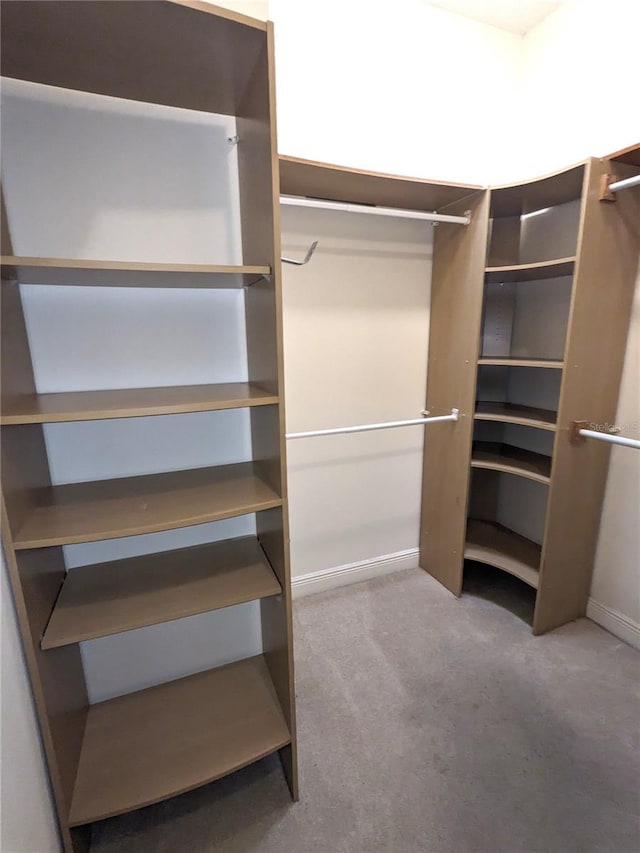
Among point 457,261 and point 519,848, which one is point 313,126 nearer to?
Answer: point 457,261

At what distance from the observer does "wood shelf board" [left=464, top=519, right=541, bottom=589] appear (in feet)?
6.94

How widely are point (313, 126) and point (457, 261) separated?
2.92 feet

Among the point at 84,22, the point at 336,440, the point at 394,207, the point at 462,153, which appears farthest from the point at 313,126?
the point at 336,440

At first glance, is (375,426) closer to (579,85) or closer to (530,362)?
(530,362)

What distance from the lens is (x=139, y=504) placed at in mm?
1164

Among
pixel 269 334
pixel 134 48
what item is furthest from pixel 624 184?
pixel 134 48

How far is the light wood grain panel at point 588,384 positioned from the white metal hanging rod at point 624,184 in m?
0.05

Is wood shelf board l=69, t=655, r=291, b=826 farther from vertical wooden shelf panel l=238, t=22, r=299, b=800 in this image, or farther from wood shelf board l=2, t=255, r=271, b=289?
wood shelf board l=2, t=255, r=271, b=289

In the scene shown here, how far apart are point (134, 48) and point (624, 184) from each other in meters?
1.63

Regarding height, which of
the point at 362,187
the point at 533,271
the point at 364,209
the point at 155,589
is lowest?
the point at 155,589

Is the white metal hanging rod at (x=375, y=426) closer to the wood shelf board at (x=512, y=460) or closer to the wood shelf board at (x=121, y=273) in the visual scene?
the wood shelf board at (x=512, y=460)

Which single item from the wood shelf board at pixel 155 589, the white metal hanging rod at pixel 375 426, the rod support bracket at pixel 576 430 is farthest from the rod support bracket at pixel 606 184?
the wood shelf board at pixel 155 589

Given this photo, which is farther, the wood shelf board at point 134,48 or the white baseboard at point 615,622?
the white baseboard at point 615,622

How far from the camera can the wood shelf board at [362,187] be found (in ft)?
4.99
